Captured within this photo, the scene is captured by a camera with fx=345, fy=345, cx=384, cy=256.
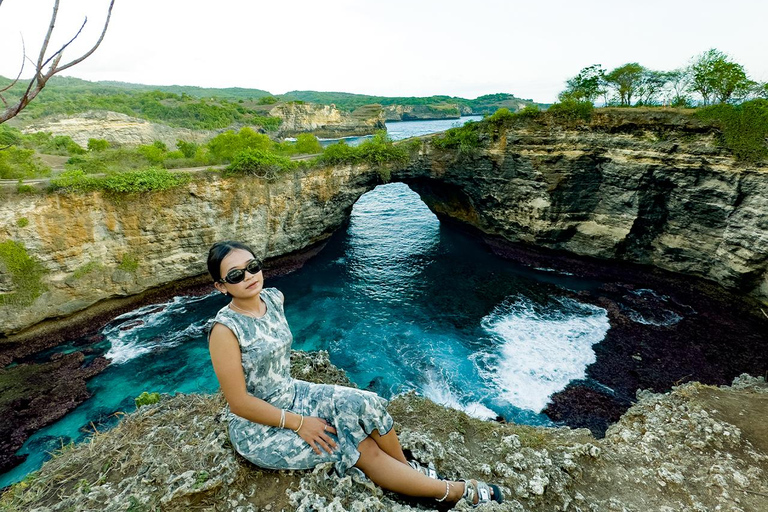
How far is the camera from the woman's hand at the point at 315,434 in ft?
10.8

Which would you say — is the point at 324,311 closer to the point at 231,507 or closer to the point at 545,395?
the point at 545,395

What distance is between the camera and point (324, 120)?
293 ft

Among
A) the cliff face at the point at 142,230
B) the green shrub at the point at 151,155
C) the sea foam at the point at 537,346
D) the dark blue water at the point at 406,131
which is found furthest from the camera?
the dark blue water at the point at 406,131

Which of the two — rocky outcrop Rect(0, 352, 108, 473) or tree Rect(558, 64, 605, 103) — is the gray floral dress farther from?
tree Rect(558, 64, 605, 103)

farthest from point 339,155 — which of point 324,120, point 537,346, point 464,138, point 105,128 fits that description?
point 324,120

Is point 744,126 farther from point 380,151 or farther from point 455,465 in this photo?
point 455,465

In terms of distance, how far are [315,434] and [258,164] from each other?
57.4ft

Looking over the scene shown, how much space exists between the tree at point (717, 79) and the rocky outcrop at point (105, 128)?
47986 mm

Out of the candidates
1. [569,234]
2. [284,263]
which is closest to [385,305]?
[284,263]

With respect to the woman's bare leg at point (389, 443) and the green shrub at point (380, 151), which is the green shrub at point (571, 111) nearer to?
the green shrub at point (380, 151)

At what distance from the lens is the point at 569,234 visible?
2061cm

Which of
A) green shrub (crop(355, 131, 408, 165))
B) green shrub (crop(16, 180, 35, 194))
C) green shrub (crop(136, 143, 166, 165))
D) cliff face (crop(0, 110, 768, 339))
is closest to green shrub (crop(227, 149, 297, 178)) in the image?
cliff face (crop(0, 110, 768, 339))

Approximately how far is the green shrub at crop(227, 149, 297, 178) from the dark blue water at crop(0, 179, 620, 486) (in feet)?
20.0

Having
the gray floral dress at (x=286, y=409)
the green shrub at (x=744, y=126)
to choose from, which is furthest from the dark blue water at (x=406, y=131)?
the gray floral dress at (x=286, y=409)
